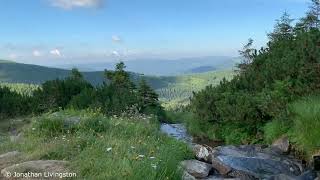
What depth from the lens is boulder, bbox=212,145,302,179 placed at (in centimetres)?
1394

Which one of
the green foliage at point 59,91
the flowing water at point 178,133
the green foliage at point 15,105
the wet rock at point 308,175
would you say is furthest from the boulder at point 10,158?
the green foliage at point 59,91

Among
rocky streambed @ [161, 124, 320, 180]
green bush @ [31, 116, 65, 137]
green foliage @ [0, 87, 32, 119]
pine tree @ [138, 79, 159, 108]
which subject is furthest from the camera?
pine tree @ [138, 79, 159, 108]

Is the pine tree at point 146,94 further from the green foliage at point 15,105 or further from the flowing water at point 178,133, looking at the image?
the flowing water at point 178,133

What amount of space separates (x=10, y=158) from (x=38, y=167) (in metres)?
1.59

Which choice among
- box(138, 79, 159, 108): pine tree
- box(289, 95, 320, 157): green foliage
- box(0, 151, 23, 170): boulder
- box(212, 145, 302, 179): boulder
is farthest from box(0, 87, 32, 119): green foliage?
box(0, 151, 23, 170): boulder

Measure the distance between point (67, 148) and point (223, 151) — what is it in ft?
25.9

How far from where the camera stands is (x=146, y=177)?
7418 mm

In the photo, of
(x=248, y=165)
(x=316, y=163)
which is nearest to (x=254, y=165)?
(x=248, y=165)

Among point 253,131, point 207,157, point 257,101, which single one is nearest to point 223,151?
point 207,157

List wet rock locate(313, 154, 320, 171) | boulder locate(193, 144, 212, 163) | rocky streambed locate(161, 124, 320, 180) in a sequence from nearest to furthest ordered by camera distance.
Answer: rocky streambed locate(161, 124, 320, 180) < wet rock locate(313, 154, 320, 171) < boulder locate(193, 144, 212, 163)

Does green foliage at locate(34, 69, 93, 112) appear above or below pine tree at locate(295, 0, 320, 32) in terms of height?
below

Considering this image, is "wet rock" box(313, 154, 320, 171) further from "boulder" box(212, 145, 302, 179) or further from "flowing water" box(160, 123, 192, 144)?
"flowing water" box(160, 123, 192, 144)

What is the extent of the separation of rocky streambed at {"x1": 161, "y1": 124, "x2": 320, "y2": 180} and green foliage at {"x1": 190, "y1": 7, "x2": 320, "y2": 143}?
3.09 m

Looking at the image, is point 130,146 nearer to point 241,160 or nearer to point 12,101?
point 241,160
